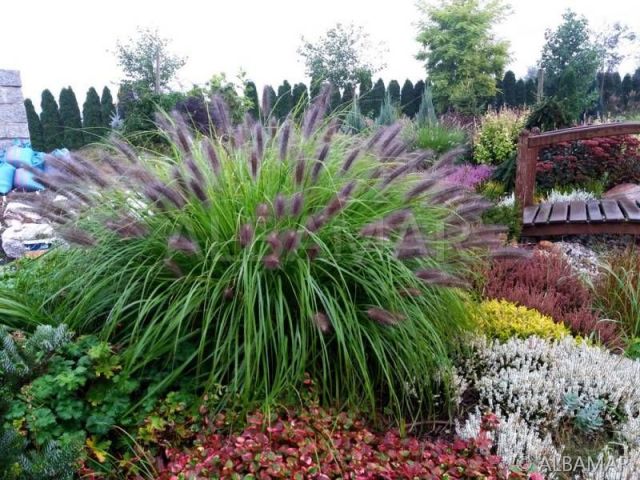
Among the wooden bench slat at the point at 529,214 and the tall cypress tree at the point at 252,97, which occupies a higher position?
the tall cypress tree at the point at 252,97

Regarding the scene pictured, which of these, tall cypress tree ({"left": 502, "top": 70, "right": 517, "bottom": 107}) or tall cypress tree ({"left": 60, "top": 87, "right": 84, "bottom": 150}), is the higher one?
tall cypress tree ({"left": 502, "top": 70, "right": 517, "bottom": 107})

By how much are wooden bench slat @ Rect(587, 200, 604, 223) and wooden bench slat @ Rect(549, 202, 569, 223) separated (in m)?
0.23

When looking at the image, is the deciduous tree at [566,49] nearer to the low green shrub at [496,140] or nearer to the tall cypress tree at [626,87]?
the tall cypress tree at [626,87]

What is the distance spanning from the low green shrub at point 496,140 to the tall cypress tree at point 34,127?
12693 mm

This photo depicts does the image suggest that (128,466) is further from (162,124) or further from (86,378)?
(162,124)

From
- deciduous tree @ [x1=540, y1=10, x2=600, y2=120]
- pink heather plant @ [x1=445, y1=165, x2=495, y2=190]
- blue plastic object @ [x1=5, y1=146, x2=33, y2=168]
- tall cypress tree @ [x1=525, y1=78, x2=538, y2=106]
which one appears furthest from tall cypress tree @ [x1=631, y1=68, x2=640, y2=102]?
blue plastic object @ [x1=5, y1=146, x2=33, y2=168]

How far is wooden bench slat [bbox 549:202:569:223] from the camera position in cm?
569

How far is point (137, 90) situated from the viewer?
31.0 ft

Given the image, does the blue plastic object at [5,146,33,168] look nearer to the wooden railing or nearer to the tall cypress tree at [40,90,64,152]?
the wooden railing

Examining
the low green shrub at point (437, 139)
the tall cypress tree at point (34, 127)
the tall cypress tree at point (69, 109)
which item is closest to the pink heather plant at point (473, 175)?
the low green shrub at point (437, 139)

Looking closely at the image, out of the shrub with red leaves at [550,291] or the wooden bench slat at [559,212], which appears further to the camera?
the wooden bench slat at [559,212]

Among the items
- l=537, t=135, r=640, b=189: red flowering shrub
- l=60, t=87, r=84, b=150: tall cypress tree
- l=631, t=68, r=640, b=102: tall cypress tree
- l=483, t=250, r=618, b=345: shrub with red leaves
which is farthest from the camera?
l=631, t=68, r=640, b=102: tall cypress tree

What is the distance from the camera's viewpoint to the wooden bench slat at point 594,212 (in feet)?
18.4

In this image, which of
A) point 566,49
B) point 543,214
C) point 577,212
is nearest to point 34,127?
point 543,214
